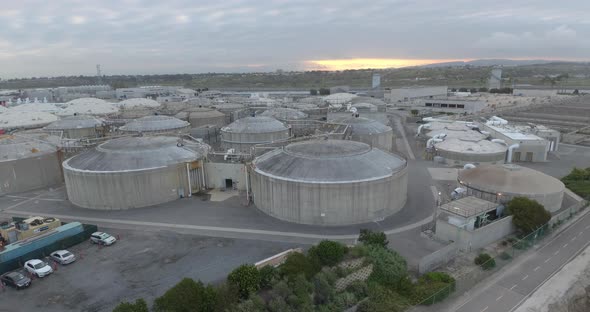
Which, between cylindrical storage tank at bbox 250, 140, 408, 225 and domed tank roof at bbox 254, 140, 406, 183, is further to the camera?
domed tank roof at bbox 254, 140, 406, 183

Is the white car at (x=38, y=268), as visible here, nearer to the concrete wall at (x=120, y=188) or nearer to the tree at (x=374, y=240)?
the concrete wall at (x=120, y=188)

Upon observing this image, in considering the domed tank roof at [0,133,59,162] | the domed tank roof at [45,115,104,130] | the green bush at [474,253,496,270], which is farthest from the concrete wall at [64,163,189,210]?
the domed tank roof at [45,115,104,130]

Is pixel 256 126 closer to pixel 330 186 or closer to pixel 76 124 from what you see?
pixel 330 186

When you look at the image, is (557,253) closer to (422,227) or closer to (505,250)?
→ (505,250)

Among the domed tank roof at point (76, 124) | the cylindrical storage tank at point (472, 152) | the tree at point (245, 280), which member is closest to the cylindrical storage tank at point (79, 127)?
the domed tank roof at point (76, 124)

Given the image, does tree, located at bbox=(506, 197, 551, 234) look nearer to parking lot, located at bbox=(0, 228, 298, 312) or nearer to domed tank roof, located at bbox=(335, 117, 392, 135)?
parking lot, located at bbox=(0, 228, 298, 312)

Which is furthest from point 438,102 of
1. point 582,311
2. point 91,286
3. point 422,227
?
point 91,286
